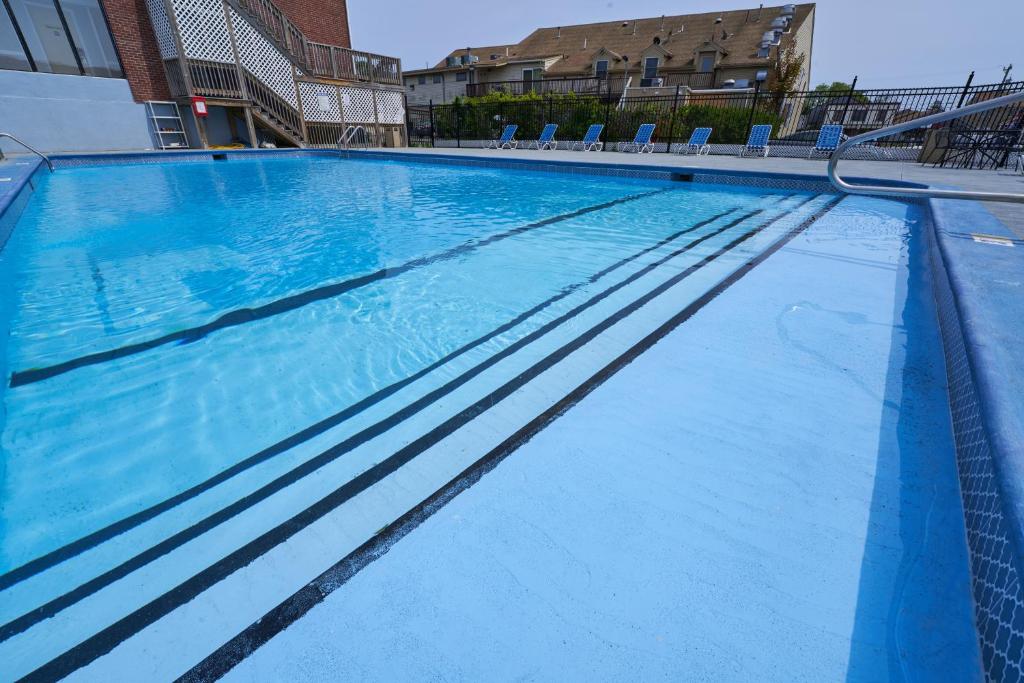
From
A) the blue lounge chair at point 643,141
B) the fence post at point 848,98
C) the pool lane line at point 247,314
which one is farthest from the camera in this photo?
the blue lounge chair at point 643,141

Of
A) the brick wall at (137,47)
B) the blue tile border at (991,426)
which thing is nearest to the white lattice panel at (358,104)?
the brick wall at (137,47)

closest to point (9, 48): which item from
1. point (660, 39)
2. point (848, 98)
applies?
point (848, 98)

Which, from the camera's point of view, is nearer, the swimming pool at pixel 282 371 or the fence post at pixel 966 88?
the swimming pool at pixel 282 371

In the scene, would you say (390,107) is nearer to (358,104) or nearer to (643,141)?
(358,104)

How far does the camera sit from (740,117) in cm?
1300

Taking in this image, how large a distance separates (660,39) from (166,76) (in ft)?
84.1

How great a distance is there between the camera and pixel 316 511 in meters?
1.51

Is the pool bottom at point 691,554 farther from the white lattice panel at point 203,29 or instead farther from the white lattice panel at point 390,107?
the white lattice panel at point 390,107

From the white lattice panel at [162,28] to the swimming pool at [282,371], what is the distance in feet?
31.4

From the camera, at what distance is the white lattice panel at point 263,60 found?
12.9 metres

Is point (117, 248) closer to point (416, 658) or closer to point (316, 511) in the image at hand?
point (316, 511)

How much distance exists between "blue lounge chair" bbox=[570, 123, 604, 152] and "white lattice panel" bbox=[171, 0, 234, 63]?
10563 millimetres

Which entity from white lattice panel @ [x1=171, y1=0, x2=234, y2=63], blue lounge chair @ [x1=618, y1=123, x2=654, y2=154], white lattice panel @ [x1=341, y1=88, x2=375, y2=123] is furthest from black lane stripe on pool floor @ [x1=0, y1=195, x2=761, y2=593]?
white lattice panel @ [x1=341, y1=88, x2=375, y2=123]

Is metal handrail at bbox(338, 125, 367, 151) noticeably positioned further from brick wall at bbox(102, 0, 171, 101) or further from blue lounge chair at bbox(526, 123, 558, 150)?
blue lounge chair at bbox(526, 123, 558, 150)
